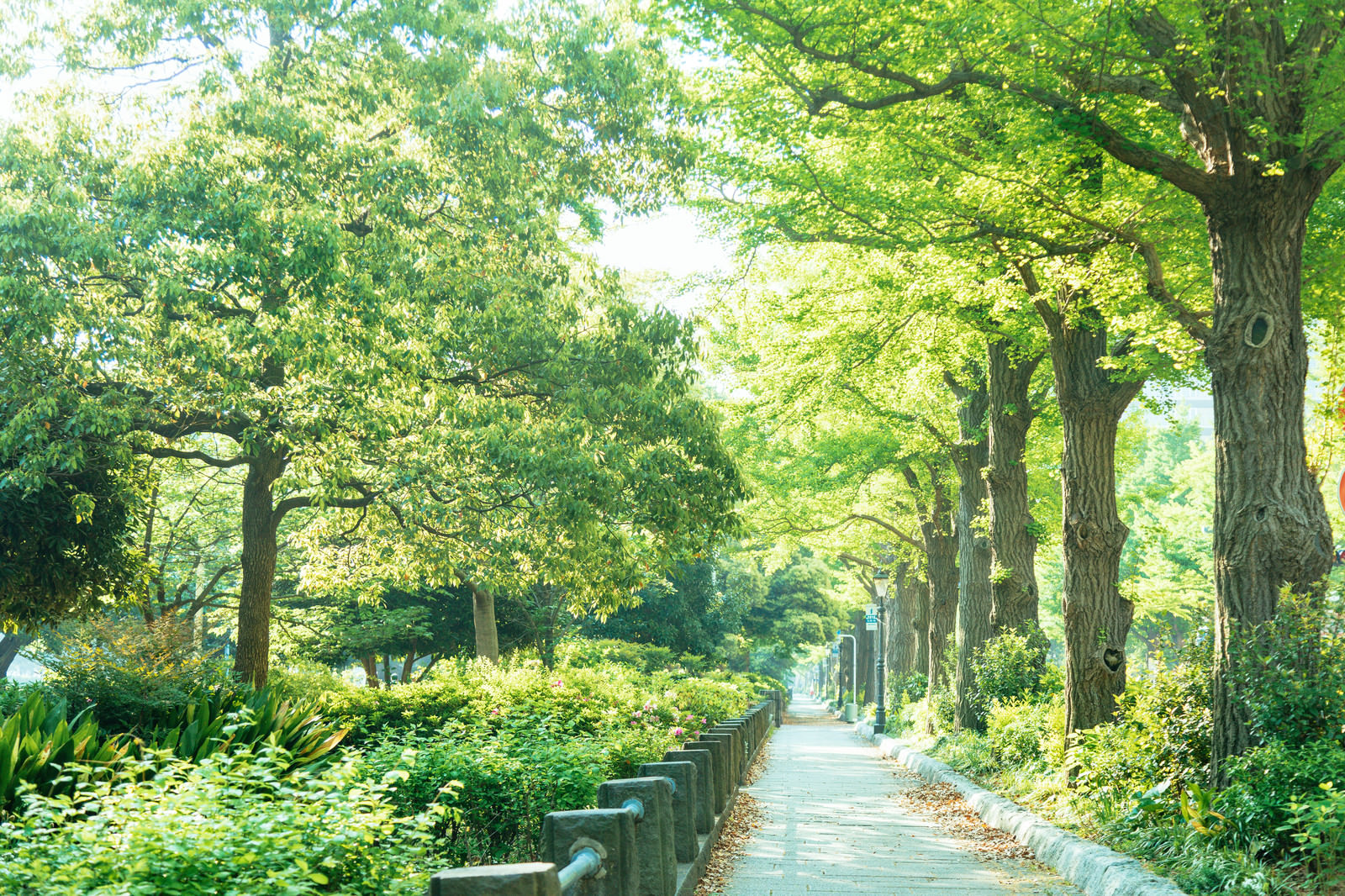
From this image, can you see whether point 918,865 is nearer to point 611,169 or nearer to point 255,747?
point 255,747

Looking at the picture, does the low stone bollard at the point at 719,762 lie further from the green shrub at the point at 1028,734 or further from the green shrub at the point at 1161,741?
the green shrub at the point at 1028,734

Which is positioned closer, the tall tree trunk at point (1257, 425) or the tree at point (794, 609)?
the tall tree trunk at point (1257, 425)

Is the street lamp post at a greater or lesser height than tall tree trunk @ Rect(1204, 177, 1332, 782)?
lesser

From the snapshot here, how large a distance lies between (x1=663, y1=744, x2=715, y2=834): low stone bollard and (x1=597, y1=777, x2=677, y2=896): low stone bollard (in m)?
2.89

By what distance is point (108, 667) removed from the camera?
36.3 ft

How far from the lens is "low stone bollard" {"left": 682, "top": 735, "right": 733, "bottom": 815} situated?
33.3 ft

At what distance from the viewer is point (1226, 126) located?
859 cm

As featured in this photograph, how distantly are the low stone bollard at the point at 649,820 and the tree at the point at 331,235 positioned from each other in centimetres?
749

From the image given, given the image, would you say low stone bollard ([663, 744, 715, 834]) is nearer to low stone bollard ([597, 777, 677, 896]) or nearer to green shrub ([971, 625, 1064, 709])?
low stone bollard ([597, 777, 677, 896])

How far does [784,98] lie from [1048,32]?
2.92m

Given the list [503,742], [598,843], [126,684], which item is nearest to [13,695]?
[126,684]

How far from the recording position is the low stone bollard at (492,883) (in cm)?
343

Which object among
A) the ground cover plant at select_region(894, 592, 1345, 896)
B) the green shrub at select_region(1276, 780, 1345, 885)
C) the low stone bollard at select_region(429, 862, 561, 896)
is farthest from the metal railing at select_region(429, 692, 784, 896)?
the green shrub at select_region(1276, 780, 1345, 885)

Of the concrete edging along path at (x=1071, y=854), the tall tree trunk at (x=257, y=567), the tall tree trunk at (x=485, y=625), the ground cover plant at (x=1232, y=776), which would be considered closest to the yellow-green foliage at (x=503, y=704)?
the tall tree trunk at (x=257, y=567)
